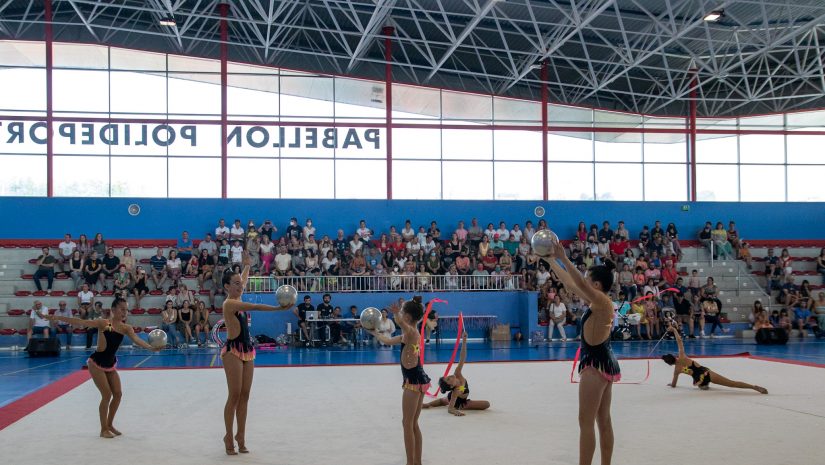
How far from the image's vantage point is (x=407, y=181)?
1260 inches

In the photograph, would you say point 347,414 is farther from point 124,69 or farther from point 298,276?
point 124,69

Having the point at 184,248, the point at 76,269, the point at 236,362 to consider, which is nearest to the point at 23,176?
the point at 76,269

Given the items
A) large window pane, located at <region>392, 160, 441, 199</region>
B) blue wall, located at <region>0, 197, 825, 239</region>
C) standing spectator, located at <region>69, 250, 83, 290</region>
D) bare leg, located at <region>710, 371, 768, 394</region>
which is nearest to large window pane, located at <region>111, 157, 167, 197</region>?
blue wall, located at <region>0, 197, 825, 239</region>

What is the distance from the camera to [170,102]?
30.4 meters

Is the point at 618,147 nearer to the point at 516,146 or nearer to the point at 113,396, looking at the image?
the point at 516,146

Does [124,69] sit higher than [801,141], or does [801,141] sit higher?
[124,69]

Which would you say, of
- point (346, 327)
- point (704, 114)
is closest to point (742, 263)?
point (704, 114)

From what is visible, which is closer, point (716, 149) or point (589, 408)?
point (589, 408)

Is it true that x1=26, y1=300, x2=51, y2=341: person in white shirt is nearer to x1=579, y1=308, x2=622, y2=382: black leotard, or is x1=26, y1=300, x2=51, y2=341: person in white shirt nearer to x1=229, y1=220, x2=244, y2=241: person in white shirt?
x1=229, y1=220, x2=244, y2=241: person in white shirt

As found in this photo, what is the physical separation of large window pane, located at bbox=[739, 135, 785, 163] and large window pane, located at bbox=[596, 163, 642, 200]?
5.35 metres

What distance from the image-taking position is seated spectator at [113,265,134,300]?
24.3m

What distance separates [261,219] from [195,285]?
15.8 feet

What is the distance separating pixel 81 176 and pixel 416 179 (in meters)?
14.2

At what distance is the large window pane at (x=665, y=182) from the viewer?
34125 millimetres
